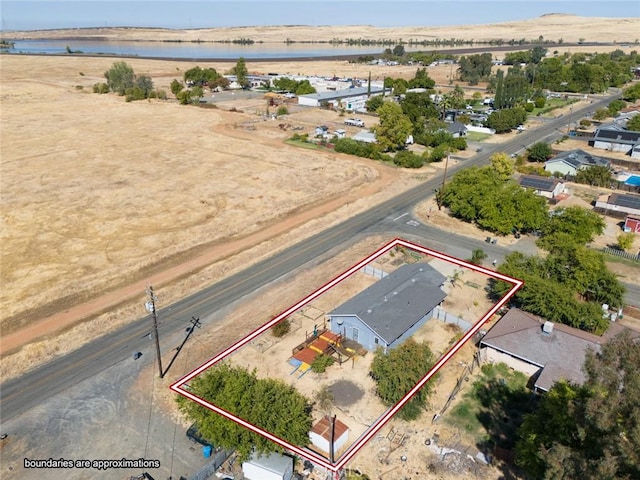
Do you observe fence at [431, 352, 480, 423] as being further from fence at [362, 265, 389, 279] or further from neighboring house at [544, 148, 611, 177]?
neighboring house at [544, 148, 611, 177]

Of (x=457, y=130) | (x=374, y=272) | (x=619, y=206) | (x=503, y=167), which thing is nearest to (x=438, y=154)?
(x=503, y=167)

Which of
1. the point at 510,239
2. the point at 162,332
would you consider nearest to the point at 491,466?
the point at 162,332

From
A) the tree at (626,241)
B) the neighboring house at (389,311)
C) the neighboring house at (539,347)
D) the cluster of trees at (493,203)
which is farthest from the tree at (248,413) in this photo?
the tree at (626,241)

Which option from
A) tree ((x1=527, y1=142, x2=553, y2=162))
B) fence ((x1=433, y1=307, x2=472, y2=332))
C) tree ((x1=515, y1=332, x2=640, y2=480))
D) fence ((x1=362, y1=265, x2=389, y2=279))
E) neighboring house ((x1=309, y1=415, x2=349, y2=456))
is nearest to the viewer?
tree ((x1=515, y1=332, x2=640, y2=480))

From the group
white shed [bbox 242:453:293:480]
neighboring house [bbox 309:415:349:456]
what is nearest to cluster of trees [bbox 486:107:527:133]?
neighboring house [bbox 309:415:349:456]

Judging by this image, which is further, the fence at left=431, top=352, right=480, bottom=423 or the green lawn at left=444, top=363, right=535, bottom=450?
the fence at left=431, top=352, right=480, bottom=423

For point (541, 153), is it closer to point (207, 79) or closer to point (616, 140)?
point (616, 140)
